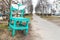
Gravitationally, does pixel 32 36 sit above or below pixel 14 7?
below

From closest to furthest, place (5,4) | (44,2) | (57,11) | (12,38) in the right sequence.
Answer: (12,38)
(5,4)
(44,2)
(57,11)

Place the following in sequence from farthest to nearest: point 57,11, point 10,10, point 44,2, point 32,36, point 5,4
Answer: point 57,11, point 44,2, point 5,4, point 10,10, point 32,36

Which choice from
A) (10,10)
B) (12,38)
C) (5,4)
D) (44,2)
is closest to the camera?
(12,38)

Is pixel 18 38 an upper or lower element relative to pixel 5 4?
lower

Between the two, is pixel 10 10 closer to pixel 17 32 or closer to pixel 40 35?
pixel 17 32

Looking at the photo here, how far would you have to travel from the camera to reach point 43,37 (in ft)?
23.3

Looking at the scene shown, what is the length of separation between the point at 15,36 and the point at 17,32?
32 centimetres

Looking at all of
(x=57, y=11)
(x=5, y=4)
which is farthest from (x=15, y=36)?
(x=57, y=11)

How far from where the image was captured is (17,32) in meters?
7.19

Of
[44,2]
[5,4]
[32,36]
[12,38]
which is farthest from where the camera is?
[44,2]

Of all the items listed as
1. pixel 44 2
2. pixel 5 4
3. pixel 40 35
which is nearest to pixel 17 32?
pixel 40 35

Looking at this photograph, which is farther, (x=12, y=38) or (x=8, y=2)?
(x=8, y=2)

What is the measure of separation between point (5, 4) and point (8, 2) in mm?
169

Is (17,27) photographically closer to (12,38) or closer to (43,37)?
(12,38)
